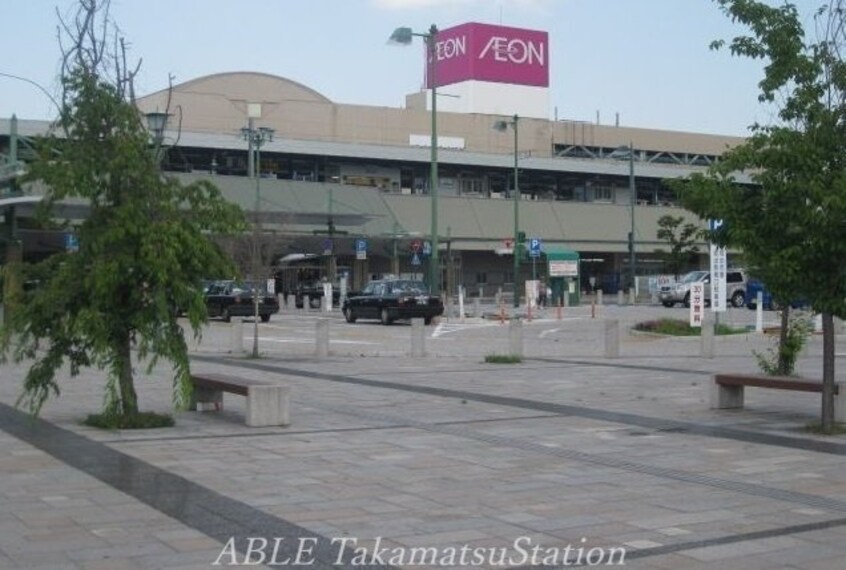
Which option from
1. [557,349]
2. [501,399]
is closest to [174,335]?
[501,399]

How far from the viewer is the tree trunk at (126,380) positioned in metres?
12.2

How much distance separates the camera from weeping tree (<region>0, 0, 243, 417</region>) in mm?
11727

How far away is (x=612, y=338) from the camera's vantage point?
23.6 metres

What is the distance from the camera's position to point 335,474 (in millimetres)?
9555

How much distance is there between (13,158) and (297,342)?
10.5m

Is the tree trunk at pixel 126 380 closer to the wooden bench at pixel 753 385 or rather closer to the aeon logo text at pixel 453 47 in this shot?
the wooden bench at pixel 753 385

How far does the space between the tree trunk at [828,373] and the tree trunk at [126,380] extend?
760cm

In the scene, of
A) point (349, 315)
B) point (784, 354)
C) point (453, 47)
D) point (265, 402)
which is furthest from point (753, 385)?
point (453, 47)

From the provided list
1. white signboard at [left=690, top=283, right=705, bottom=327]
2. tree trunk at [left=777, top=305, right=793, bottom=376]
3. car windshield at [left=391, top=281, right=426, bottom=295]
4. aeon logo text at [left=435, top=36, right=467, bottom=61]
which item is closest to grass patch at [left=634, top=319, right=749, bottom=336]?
white signboard at [left=690, top=283, right=705, bottom=327]

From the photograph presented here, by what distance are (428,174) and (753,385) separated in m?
67.3

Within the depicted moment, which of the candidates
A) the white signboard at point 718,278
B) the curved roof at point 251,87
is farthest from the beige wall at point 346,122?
the white signboard at point 718,278

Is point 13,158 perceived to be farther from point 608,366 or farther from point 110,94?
point 110,94

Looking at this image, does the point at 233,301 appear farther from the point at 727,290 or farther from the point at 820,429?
the point at 820,429

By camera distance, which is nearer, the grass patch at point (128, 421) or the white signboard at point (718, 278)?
the grass patch at point (128, 421)
